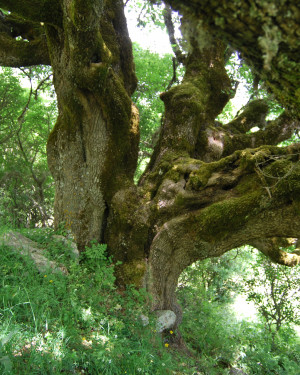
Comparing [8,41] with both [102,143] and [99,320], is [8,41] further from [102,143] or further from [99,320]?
[99,320]

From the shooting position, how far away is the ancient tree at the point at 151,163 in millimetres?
4043

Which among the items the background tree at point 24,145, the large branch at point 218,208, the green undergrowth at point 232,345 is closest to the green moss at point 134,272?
the large branch at point 218,208

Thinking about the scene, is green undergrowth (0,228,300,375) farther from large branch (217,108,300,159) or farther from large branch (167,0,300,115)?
large branch (217,108,300,159)

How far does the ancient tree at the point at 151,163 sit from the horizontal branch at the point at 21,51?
18 mm

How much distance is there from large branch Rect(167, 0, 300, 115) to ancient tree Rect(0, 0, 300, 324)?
1937 mm

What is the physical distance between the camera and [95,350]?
285 centimetres

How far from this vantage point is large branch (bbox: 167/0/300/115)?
137 centimetres

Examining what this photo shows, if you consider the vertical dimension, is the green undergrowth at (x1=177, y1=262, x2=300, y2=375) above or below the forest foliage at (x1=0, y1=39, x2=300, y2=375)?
below

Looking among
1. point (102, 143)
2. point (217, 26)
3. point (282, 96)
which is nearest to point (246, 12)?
point (217, 26)

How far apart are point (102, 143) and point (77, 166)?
23.1 inches

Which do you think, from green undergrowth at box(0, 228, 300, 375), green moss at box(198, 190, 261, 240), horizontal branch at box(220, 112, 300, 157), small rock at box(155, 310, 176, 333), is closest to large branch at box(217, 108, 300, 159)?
horizontal branch at box(220, 112, 300, 157)

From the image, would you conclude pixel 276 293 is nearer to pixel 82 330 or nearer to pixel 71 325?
pixel 82 330

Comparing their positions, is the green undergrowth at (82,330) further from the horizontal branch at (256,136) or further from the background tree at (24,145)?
the background tree at (24,145)

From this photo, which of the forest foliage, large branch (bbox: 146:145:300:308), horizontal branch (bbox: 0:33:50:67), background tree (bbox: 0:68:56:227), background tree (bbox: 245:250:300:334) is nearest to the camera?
the forest foliage
